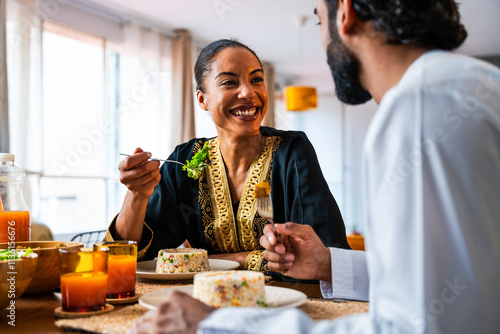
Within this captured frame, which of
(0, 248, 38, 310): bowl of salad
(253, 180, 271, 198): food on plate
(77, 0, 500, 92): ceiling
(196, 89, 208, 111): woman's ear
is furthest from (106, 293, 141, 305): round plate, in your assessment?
(77, 0, 500, 92): ceiling

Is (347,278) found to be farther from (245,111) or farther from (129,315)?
(245,111)

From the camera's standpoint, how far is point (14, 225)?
1495mm

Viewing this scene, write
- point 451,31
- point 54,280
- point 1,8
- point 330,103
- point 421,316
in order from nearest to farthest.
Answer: point 421,316 → point 451,31 → point 54,280 → point 1,8 → point 330,103

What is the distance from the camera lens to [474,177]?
2.59ft

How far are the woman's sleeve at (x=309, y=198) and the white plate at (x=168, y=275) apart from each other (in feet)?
1.34

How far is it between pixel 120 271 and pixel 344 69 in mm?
Answer: 719

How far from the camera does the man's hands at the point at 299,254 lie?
1331mm

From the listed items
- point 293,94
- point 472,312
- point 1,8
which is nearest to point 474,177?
point 472,312

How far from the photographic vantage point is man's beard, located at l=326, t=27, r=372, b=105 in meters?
1.06

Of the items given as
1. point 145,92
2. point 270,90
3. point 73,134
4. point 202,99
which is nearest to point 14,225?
point 202,99

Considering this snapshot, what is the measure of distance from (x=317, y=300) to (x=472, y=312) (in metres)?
0.47

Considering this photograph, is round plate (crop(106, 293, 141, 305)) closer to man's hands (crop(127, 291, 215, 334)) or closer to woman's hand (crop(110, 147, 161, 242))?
man's hands (crop(127, 291, 215, 334))

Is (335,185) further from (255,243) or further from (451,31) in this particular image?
(451,31)

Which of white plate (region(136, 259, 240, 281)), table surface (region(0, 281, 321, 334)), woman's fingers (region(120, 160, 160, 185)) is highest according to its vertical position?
woman's fingers (region(120, 160, 160, 185))
